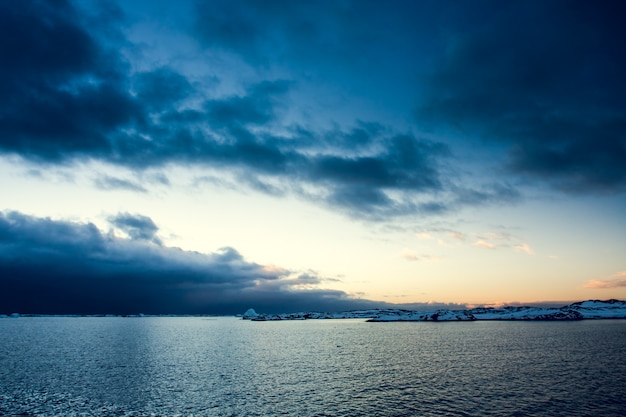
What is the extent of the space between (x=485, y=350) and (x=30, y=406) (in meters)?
112

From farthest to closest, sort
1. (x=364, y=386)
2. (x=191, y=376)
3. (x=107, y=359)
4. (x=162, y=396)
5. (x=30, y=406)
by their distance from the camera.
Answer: (x=107, y=359) < (x=191, y=376) < (x=364, y=386) < (x=162, y=396) < (x=30, y=406)

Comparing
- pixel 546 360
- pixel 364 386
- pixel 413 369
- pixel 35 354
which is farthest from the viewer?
pixel 35 354

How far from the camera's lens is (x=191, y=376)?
7356 centimetres

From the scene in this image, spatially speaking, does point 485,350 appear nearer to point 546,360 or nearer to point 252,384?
point 546,360

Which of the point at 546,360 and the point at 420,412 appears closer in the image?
the point at 420,412

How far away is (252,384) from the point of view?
65938 millimetres

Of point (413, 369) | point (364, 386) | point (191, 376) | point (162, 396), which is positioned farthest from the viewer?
point (413, 369)

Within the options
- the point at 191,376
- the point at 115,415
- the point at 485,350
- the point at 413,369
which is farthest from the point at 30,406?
the point at 485,350

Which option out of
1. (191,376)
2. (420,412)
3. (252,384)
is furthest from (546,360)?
(191,376)

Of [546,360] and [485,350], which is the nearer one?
[546,360]

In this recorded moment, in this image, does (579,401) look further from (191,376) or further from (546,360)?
(191,376)

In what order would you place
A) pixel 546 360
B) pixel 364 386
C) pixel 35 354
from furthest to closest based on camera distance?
pixel 35 354, pixel 546 360, pixel 364 386

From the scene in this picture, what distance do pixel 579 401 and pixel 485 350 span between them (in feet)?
216

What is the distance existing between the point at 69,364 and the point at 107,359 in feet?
37.0
